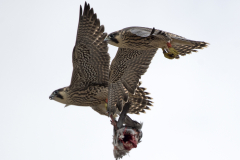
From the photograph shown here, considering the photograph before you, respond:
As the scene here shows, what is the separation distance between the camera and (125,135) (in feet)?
35.1

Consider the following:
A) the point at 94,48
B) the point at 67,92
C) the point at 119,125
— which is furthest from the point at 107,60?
the point at 119,125

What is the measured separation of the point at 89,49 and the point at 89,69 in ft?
1.70

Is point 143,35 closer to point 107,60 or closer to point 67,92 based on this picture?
point 107,60

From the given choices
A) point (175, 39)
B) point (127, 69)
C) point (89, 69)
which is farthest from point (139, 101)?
point (175, 39)

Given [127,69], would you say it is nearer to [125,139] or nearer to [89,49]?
[89,49]

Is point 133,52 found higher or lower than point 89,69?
higher

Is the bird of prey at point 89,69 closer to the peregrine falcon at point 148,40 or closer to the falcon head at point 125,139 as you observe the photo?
the peregrine falcon at point 148,40

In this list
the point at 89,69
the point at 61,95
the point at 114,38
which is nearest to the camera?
the point at 114,38

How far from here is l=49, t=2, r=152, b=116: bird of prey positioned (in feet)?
41.1

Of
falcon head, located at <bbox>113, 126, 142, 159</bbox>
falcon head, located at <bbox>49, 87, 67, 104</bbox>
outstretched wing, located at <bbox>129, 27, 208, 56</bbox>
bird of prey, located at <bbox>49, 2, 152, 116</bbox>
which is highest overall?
outstretched wing, located at <bbox>129, 27, 208, 56</bbox>

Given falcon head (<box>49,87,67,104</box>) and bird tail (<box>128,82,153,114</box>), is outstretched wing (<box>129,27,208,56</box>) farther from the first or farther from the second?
falcon head (<box>49,87,67,104</box>)

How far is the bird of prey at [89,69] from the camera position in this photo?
12516 mm

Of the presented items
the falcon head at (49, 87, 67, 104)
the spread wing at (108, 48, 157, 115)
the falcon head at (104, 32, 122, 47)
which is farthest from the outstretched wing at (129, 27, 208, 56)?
the falcon head at (49, 87, 67, 104)

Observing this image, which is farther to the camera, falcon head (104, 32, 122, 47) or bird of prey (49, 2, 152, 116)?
bird of prey (49, 2, 152, 116)
